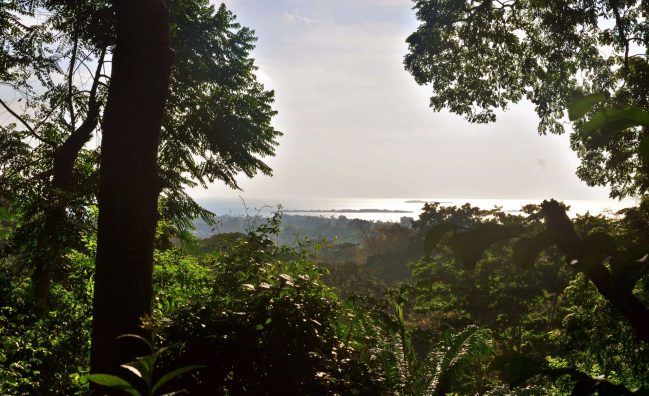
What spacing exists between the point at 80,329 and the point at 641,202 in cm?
1226

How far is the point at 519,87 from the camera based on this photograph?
1221cm

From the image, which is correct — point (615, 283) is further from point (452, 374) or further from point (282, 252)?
point (282, 252)

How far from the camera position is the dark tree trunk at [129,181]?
377 cm

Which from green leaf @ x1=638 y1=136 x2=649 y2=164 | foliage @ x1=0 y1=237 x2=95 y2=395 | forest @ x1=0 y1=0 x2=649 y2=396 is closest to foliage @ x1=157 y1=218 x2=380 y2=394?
forest @ x1=0 y1=0 x2=649 y2=396

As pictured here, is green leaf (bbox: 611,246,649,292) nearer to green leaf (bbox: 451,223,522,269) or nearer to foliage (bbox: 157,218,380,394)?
green leaf (bbox: 451,223,522,269)

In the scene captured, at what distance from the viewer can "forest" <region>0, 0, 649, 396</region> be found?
3.05 ft

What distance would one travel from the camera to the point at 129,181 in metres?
3.92

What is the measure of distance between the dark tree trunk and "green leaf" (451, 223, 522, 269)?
145 inches

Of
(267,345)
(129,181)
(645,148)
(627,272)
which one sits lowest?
(267,345)

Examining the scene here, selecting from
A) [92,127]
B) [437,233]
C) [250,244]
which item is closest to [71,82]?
[92,127]

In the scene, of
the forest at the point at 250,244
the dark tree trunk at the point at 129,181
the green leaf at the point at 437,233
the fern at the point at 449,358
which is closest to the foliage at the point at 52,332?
the forest at the point at 250,244

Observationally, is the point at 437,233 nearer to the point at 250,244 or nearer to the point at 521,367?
the point at 521,367

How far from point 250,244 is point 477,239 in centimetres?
497

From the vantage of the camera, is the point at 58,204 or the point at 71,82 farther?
the point at 71,82
